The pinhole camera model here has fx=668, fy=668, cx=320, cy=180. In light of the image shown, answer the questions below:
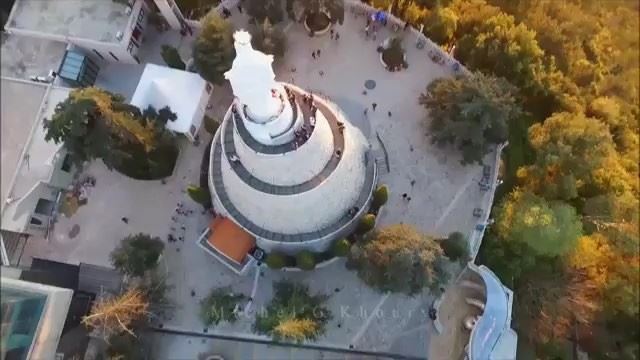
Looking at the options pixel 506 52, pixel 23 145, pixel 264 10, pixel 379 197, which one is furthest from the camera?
pixel 264 10

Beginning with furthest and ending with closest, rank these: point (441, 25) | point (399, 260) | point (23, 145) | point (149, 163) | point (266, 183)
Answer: point (441, 25) < point (149, 163) < point (23, 145) < point (399, 260) < point (266, 183)

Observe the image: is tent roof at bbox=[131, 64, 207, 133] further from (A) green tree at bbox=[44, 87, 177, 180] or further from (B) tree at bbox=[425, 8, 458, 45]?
(B) tree at bbox=[425, 8, 458, 45]

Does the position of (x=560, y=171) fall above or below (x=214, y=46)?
above

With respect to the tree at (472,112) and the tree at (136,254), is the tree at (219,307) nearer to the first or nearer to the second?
the tree at (136,254)

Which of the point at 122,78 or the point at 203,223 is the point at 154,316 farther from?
the point at 122,78

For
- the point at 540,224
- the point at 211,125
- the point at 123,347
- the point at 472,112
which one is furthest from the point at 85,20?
the point at 540,224

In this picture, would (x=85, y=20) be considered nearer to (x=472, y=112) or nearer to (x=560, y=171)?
(x=472, y=112)

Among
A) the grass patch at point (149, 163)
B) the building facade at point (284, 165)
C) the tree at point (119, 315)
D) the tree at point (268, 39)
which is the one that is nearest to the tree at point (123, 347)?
the tree at point (119, 315)

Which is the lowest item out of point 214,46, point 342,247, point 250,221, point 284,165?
point 250,221
